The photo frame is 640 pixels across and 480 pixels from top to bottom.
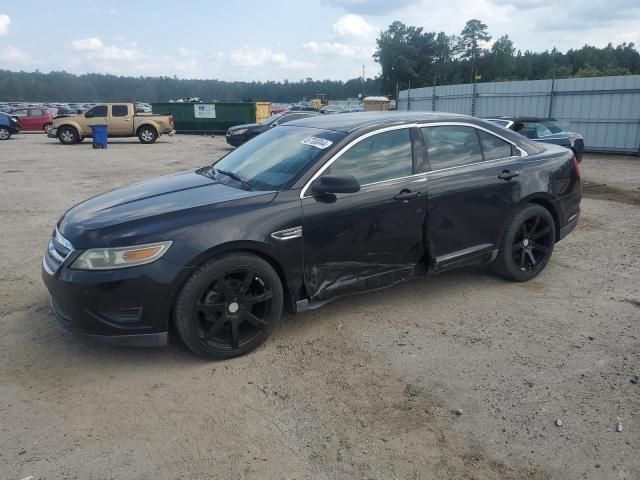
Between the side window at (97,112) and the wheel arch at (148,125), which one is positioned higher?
the side window at (97,112)

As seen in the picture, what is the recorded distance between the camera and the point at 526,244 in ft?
16.2

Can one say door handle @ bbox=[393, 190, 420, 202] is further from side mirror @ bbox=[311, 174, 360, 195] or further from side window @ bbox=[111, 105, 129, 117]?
side window @ bbox=[111, 105, 129, 117]

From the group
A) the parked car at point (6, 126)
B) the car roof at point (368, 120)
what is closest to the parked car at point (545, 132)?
the car roof at point (368, 120)

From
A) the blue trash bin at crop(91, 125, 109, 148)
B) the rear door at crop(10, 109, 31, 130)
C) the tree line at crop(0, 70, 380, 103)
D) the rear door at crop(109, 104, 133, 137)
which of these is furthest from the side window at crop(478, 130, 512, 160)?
the tree line at crop(0, 70, 380, 103)

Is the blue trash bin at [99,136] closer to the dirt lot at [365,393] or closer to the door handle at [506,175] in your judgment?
the dirt lot at [365,393]

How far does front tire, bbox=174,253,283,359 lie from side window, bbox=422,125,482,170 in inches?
71.3

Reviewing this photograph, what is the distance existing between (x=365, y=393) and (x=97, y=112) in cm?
2284

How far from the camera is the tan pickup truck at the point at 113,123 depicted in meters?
22.2

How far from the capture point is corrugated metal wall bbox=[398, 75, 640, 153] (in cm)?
1714

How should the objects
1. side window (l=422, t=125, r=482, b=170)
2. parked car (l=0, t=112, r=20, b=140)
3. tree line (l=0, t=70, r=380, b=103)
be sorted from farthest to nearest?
1. tree line (l=0, t=70, r=380, b=103)
2. parked car (l=0, t=112, r=20, b=140)
3. side window (l=422, t=125, r=482, b=170)

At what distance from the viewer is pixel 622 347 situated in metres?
3.71

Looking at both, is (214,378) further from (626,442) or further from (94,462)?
(626,442)

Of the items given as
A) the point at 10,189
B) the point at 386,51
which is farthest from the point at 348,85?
the point at 10,189

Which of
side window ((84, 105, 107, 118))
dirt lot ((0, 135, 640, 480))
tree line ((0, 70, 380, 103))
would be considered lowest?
dirt lot ((0, 135, 640, 480))
